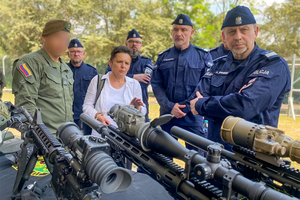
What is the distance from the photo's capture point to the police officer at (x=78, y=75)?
4039 mm

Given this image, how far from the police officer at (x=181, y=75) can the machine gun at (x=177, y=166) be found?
4.81ft

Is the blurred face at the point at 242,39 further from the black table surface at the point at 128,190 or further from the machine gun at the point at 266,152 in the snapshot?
the black table surface at the point at 128,190

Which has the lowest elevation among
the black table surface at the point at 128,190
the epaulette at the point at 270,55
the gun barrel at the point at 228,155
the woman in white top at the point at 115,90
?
the black table surface at the point at 128,190

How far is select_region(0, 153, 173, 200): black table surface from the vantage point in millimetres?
1717

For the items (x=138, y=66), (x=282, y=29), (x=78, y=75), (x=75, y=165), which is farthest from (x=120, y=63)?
(x=282, y=29)

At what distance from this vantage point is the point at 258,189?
0.78 metres

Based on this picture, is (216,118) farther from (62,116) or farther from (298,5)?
(298,5)

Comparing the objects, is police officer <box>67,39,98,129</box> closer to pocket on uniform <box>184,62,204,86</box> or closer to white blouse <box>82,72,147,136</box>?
white blouse <box>82,72,147,136</box>

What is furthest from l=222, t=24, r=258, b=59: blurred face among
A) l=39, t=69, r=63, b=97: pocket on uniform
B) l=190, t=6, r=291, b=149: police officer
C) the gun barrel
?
l=39, t=69, r=63, b=97: pocket on uniform

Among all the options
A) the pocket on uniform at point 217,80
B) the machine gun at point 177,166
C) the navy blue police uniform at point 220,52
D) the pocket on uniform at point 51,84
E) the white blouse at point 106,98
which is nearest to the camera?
the machine gun at point 177,166

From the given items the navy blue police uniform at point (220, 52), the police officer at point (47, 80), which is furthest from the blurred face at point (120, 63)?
the navy blue police uniform at point (220, 52)

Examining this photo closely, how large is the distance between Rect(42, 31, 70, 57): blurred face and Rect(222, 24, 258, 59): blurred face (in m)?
1.65

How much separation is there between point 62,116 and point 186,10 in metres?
13.6

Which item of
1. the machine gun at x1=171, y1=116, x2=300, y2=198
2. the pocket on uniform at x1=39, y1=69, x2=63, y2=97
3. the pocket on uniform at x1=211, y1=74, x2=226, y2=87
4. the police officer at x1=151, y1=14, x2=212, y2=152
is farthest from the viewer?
the police officer at x1=151, y1=14, x2=212, y2=152
